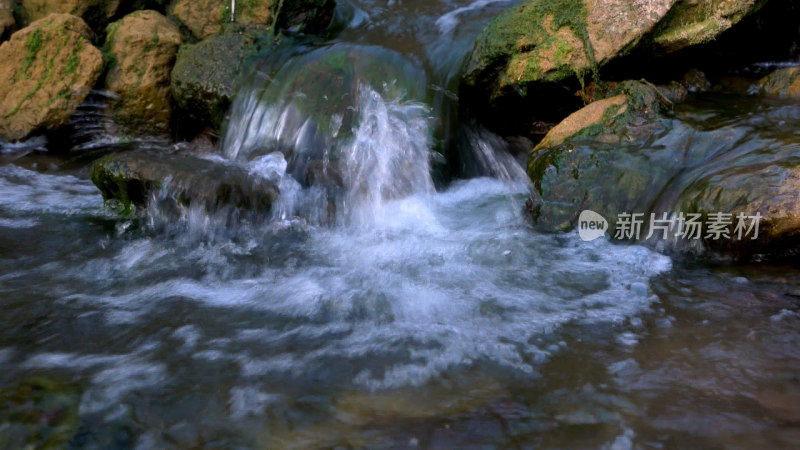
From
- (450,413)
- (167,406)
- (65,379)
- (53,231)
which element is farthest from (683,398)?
(53,231)

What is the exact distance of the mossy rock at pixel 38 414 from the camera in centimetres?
252

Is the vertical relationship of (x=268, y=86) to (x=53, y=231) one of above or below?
above

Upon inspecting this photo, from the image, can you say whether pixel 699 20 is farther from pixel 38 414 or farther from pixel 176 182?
pixel 38 414

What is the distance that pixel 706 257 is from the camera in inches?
157

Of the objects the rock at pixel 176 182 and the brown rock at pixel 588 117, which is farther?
the rock at pixel 176 182

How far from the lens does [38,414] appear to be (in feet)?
8.70

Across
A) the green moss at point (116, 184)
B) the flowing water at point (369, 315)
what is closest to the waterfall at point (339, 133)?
the flowing water at point (369, 315)

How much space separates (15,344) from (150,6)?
17.5ft

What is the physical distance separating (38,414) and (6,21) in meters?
6.32

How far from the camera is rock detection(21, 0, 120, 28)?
7289 mm

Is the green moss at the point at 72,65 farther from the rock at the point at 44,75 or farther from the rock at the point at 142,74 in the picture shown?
the rock at the point at 142,74

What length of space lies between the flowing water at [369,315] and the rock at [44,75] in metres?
0.89

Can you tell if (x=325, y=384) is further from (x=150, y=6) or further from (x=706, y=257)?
(x=150, y=6)

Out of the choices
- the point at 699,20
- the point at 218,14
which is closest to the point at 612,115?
the point at 699,20
